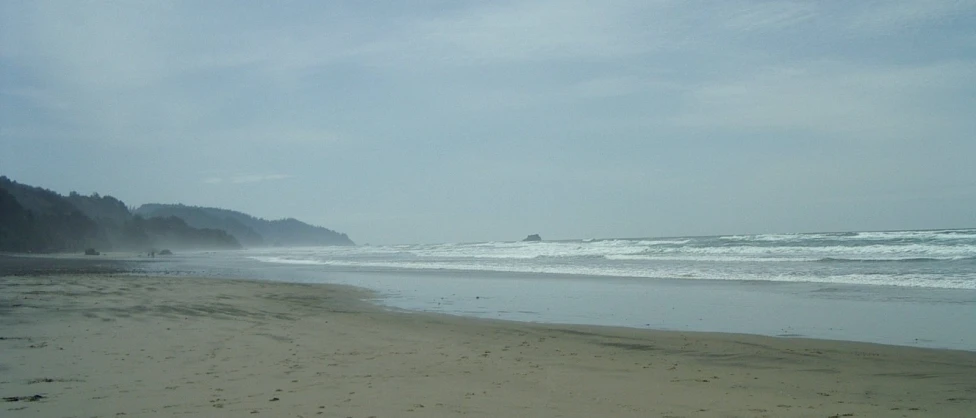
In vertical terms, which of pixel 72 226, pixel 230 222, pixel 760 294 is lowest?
pixel 760 294

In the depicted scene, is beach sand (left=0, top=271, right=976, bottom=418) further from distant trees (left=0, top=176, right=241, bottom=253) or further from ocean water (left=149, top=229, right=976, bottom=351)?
distant trees (left=0, top=176, right=241, bottom=253)

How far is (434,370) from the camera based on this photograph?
7.16m

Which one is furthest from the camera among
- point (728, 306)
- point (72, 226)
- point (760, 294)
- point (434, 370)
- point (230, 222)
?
point (230, 222)

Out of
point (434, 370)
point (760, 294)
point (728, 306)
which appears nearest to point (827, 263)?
point (760, 294)

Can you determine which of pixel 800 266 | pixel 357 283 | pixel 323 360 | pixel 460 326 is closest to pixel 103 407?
pixel 323 360

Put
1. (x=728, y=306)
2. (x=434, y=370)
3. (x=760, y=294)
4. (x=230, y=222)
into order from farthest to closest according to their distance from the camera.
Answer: (x=230, y=222) → (x=760, y=294) → (x=728, y=306) → (x=434, y=370)

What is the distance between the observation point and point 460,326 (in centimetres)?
1126

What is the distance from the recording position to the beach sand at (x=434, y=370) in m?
5.45

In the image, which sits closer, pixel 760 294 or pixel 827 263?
pixel 760 294

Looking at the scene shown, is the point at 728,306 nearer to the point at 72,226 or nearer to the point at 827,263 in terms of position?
the point at 827,263

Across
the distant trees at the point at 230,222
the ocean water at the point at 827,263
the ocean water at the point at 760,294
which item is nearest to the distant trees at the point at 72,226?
the distant trees at the point at 230,222

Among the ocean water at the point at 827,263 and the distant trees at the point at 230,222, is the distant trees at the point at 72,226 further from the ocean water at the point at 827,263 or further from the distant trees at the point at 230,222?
the ocean water at the point at 827,263

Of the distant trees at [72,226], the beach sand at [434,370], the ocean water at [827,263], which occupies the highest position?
the distant trees at [72,226]

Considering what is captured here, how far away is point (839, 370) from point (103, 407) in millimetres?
7548
